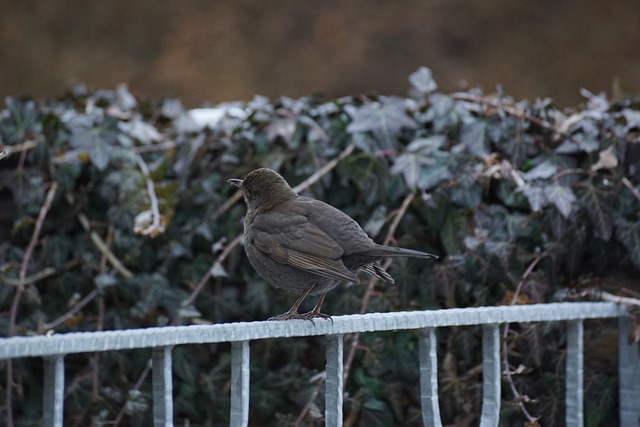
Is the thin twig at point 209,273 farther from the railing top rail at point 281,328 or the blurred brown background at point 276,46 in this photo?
the blurred brown background at point 276,46

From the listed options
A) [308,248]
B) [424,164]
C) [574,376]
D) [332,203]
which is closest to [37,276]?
[332,203]

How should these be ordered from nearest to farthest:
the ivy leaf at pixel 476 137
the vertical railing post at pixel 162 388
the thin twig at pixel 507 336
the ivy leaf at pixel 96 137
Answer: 1. the vertical railing post at pixel 162 388
2. the thin twig at pixel 507 336
3. the ivy leaf at pixel 476 137
4. the ivy leaf at pixel 96 137

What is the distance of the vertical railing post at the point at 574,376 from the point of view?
2711 mm

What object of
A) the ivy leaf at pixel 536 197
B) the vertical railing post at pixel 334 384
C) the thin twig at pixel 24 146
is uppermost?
the thin twig at pixel 24 146

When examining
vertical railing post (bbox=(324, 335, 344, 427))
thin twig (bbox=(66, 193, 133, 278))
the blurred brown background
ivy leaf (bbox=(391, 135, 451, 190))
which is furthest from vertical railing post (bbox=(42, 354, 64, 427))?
the blurred brown background

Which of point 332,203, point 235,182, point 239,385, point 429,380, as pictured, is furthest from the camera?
point 332,203

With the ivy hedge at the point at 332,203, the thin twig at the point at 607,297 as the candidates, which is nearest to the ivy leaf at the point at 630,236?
the ivy hedge at the point at 332,203

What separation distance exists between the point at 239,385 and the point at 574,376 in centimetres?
106

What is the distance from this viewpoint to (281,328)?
2.26 m

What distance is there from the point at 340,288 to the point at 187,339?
150cm

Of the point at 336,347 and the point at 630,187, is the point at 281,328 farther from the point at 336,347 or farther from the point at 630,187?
the point at 630,187

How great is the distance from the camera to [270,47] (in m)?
9.72

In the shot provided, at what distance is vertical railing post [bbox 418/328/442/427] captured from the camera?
7.98ft

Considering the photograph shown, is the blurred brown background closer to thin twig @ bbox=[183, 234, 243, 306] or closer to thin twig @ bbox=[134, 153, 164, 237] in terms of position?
thin twig @ bbox=[134, 153, 164, 237]
